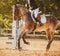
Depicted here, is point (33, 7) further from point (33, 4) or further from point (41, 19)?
point (41, 19)

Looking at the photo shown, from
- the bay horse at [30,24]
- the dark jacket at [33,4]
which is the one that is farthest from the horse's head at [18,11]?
the dark jacket at [33,4]

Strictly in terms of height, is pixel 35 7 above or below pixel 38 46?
above

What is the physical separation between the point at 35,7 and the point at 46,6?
0.40ft

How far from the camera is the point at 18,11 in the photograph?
16.2 ft

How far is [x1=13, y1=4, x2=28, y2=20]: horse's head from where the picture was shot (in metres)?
4.90

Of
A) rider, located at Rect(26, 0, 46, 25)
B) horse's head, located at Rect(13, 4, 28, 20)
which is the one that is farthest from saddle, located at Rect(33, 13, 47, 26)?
horse's head, located at Rect(13, 4, 28, 20)

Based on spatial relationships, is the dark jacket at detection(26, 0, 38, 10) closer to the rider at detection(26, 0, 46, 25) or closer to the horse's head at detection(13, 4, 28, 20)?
the rider at detection(26, 0, 46, 25)

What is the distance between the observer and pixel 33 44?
4938mm

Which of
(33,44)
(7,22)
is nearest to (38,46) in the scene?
(33,44)

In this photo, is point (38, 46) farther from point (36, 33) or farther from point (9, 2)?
point (9, 2)

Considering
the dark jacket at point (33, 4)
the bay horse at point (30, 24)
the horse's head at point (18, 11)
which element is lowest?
the bay horse at point (30, 24)

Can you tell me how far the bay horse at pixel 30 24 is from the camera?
193 inches

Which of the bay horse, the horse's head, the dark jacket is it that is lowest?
the bay horse

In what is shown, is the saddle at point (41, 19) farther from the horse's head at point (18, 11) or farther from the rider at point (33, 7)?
the horse's head at point (18, 11)
